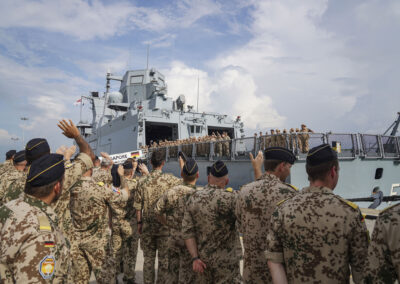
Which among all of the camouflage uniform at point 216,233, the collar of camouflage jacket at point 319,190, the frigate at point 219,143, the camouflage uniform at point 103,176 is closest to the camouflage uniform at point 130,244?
the camouflage uniform at point 103,176

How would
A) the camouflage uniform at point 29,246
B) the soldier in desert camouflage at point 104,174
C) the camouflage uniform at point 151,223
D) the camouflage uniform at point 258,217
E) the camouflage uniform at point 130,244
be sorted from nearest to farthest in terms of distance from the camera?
1. the camouflage uniform at point 29,246
2. the camouflage uniform at point 258,217
3. the camouflage uniform at point 151,223
4. the camouflage uniform at point 130,244
5. the soldier in desert camouflage at point 104,174

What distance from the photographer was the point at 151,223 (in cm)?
346

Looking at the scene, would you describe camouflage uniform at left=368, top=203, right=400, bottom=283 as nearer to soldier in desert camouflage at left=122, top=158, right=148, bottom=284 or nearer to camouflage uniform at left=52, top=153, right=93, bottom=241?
camouflage uniform at left=52, top=153, right=93, bottom=241

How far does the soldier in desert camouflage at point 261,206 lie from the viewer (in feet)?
6.72

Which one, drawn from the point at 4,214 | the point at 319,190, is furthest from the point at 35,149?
the point at 319,190

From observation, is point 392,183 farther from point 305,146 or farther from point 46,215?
point 46,215

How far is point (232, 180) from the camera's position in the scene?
878 cm

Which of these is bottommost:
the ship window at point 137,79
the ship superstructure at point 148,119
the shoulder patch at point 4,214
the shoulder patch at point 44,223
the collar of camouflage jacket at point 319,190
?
the shoulder patch at point 44,223

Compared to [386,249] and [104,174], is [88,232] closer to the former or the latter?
[104,174]

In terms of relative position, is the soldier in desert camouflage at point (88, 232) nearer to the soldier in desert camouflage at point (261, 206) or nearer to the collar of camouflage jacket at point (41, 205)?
the collar of camouflage jacket at point (41, 205)

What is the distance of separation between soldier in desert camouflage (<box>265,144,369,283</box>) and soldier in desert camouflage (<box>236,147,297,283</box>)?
0.47 meters

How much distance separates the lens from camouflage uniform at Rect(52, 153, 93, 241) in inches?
95.0

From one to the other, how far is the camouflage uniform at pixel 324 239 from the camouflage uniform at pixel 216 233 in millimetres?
928

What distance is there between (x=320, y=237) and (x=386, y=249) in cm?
34
